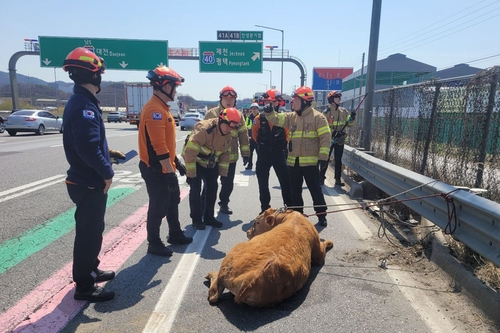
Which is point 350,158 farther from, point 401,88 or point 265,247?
point 265,247

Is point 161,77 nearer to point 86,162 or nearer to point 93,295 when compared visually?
point 86,162

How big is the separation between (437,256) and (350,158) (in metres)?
4.42

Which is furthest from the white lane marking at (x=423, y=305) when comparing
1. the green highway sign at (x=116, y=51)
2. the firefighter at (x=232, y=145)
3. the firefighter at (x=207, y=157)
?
the green highway sign at (x=116, y=51)

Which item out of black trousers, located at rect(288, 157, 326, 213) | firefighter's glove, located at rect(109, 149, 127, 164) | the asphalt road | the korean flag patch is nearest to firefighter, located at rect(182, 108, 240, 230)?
the asphalt road

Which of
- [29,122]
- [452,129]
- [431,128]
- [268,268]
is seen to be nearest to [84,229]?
[268,268]

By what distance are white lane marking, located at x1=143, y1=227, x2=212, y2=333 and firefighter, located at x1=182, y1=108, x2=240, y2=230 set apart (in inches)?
29.7

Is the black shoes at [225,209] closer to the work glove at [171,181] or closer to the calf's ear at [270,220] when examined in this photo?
the work glove at [171,181]

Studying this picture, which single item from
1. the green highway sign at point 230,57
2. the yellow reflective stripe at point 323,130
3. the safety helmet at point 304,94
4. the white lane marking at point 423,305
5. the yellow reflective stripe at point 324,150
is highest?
the green highway sign at point 230,57

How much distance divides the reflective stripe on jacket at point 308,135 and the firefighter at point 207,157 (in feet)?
2.47

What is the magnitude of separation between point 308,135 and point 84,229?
333cm

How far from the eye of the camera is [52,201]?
6168mm

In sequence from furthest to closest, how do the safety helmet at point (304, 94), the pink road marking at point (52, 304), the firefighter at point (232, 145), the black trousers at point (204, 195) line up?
the firefighter at point (232, 145) → the safety helmet at point (304, 94) → the black trousers at point (204, 195) → the pink road marking at point (52, 304)

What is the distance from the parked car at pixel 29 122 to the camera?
1993 centimetres

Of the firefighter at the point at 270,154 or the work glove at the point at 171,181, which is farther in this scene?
the firefighter at the point at 270,154
